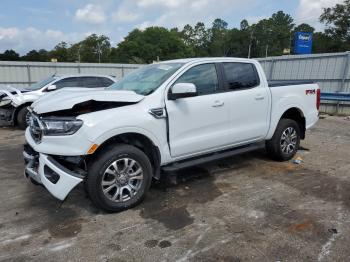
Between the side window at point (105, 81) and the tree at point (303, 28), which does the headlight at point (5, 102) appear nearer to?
the side window at point (105, 81)

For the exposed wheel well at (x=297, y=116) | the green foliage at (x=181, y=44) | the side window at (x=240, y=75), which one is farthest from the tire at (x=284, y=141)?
the green foliage at (x=181, y=44)

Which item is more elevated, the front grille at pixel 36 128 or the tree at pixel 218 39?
the tree at pixel 218 39

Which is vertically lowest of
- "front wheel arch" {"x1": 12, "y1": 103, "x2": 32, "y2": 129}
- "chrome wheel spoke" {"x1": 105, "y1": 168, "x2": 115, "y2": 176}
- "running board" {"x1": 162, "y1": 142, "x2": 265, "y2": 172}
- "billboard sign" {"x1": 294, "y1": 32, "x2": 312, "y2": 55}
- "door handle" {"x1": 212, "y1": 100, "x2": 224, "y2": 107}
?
"front wheel arch" {"x1": 12, "y1": 103, "x2": 32, "y2": 129}

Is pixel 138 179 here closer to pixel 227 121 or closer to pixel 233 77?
pixel 227 121

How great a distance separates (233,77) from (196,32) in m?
118

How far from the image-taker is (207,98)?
441 cm

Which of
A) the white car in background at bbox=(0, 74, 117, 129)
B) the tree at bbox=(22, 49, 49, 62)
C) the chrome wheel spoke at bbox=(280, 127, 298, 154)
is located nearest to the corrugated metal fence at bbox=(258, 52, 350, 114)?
the chrome wheel spoke at bbox=(280, 127, 298, 154)

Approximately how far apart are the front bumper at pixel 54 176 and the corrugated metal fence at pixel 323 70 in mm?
12388

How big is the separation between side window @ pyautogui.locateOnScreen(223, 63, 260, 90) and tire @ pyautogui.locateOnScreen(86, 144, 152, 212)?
6.07 feet

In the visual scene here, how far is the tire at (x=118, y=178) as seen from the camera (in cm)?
354

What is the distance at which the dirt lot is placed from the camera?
3.02 metres

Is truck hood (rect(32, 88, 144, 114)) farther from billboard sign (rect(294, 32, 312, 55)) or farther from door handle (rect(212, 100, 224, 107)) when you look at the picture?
billboard sign (rect(294, 32, 312, 55))

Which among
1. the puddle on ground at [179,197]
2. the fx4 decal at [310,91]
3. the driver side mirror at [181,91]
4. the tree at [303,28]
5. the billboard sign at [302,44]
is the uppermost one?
the tree at [303,28]

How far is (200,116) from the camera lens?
4.32 m
